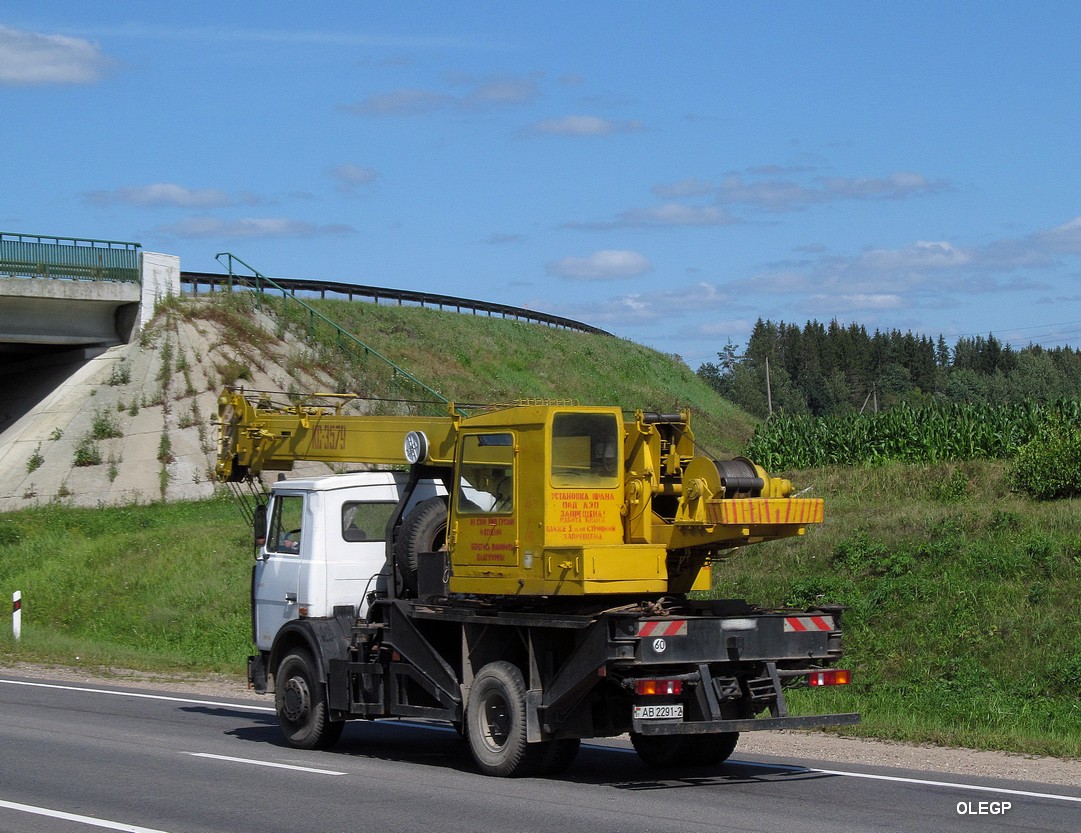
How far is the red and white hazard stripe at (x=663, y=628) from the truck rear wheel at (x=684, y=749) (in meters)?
1.71

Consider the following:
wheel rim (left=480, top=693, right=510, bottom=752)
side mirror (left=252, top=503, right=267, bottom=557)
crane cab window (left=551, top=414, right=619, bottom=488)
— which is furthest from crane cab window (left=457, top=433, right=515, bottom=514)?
side mirror (left=252, top=503, right=267, bottom=557)

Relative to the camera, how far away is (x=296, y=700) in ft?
44.0

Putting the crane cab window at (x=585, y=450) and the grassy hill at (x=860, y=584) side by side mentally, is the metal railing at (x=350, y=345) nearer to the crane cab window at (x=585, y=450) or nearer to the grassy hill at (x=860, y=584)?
the grassy hill at (x=860, y=584)

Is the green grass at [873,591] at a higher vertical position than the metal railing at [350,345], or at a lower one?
lower

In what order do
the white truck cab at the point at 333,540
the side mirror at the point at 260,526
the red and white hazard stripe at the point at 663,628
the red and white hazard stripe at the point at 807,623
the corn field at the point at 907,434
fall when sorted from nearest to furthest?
the red and white hazard stripe at the point at 663,628 < the red and white hazard stripe at the point at 807,623 < the white truck cab at the point at 333,540 < the side mirror at the point at 260,526 < the corn field at the point at 907,434

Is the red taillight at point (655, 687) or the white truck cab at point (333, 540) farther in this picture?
the white truck cab at point (333, 540)

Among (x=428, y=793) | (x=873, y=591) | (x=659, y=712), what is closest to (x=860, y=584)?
(x=873, y=591)

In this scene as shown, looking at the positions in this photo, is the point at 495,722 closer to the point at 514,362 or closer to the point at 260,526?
the point at 260,526

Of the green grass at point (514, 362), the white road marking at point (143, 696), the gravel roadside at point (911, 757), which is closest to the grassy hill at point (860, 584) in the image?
the gravel roadside at point (911, 757)

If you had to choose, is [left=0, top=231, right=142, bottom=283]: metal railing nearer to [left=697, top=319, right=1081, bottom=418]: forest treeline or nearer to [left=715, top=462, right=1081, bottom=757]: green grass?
[left=715, top=462, right=1081, bottom=757]: green grass

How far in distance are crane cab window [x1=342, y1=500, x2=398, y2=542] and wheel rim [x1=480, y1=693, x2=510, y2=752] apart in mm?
2815

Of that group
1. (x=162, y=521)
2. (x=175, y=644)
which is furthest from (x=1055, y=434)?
(x=162, y=521)

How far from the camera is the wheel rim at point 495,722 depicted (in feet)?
37.6

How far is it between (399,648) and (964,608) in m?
11.1
